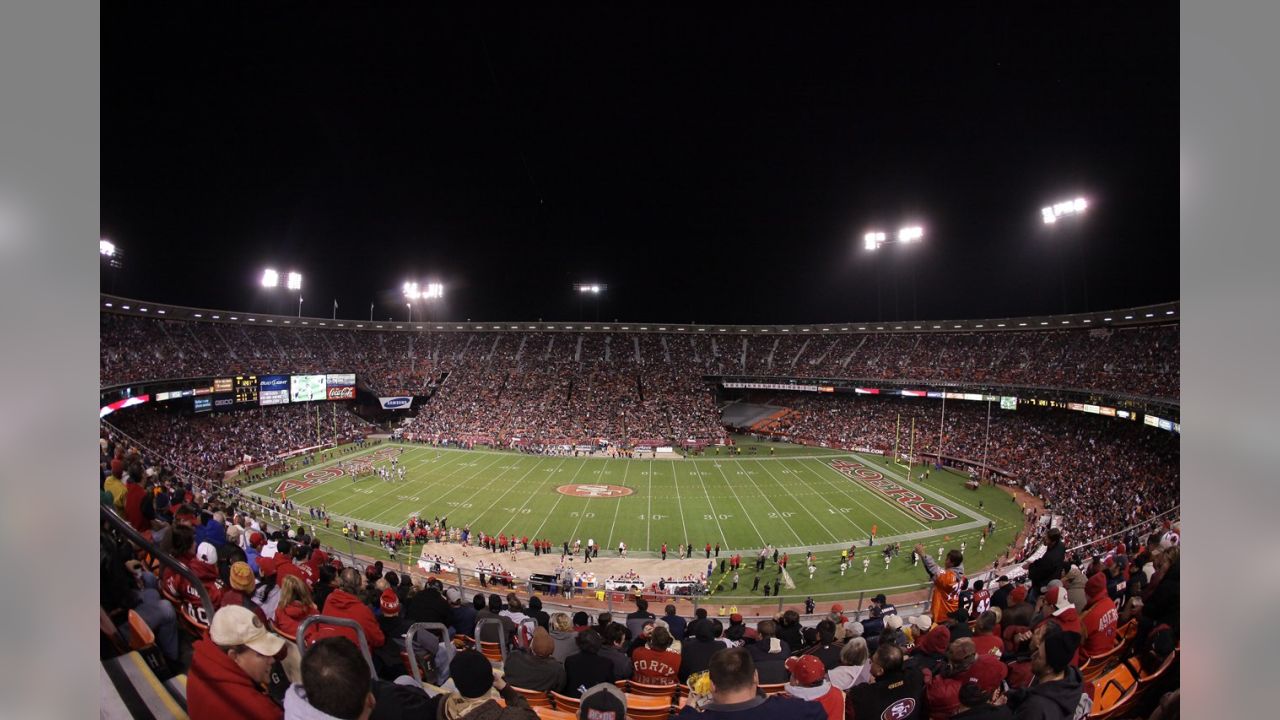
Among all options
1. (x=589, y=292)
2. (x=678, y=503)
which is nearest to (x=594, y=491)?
(x=678, y=503)

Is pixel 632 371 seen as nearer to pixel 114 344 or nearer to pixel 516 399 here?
pixel 516 399

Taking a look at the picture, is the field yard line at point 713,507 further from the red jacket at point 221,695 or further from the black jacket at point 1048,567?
the red jacket at point 221,695

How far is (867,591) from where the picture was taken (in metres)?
17.9

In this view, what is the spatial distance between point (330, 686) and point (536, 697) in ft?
7.43

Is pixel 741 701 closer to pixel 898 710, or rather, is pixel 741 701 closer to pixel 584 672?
pixel 898 710

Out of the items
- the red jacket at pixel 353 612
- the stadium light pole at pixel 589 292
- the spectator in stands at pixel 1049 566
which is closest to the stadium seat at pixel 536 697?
the red jacket at pixel 353 612

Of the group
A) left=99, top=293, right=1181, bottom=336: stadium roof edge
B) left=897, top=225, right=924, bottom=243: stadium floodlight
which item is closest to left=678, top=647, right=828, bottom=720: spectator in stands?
left=897, top=225, right=924, bottom=243: stadium floodlight

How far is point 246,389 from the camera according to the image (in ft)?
129

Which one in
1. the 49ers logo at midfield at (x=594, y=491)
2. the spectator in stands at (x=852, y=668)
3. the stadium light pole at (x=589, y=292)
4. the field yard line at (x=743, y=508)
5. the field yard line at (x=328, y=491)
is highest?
the stadium light pole at (x=589, y=292)

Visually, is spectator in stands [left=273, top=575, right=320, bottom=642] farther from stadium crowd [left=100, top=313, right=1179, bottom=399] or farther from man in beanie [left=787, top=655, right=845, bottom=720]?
stadium crowd [left=100, top=313, right=1179, bottom=399]

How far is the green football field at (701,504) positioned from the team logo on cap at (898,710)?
50.8 ft

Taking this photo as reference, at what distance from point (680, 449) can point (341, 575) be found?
125 feet

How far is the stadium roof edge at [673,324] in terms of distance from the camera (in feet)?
109
